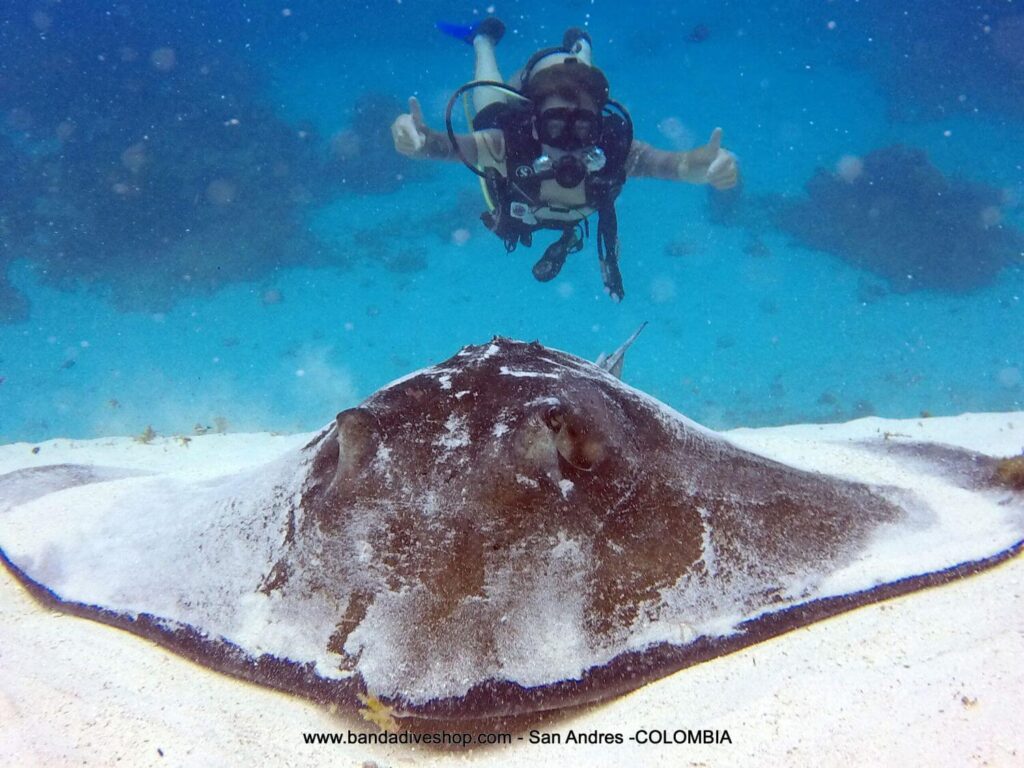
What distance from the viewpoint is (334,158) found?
29.4 metres

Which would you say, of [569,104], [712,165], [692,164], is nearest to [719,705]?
[569,104]

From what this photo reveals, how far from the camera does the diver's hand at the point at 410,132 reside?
313 inches

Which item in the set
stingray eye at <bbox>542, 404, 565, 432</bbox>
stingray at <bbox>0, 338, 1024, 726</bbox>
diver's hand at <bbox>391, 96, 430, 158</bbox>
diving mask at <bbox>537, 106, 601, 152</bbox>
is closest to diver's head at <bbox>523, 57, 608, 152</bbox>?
diving mask at <bbox>537, 106, 601, 152</bbox>

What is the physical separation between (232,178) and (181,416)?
1438 cm

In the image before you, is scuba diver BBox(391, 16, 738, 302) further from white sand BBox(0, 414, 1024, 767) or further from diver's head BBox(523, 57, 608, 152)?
white sand BBox(0, 414, 1024, 767)

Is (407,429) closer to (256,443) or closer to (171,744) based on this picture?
(171,744)

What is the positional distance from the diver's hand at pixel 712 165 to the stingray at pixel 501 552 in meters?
7.29

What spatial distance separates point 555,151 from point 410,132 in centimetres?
237

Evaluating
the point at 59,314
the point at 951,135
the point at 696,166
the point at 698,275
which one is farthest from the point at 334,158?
the point at 951,135

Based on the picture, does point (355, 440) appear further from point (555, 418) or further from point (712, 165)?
point (712, 165)

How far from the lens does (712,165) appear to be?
8.60m

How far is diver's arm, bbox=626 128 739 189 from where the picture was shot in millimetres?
8562

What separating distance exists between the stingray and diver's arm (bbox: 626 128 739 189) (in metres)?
7.33

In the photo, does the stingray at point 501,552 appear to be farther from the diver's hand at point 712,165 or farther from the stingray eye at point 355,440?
the diver's hand at point 712,165
